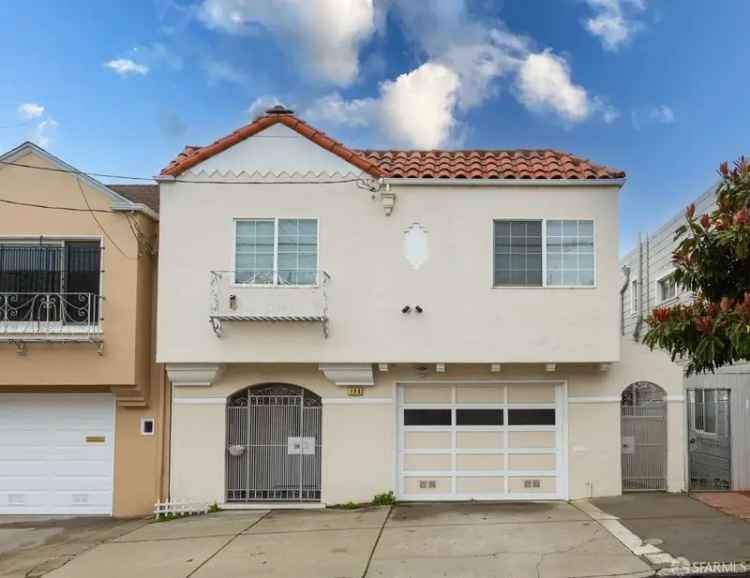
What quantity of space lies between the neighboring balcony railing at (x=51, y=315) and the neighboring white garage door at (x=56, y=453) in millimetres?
1568

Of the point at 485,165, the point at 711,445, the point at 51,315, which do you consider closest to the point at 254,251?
the point at 51,315

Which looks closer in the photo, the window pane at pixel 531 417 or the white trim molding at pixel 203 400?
the white trim molding at pixel 203 400

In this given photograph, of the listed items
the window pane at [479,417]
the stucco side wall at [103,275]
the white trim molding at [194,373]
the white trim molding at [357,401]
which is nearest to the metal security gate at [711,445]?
the window pane at [479,417]

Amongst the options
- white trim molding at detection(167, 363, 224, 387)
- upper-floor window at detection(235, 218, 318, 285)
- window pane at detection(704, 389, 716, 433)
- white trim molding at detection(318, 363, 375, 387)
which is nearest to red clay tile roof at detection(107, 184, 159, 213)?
upper-floor window at detection(235, 218, 318, 285)

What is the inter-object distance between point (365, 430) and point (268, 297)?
2.91m

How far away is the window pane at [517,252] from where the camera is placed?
1239cm

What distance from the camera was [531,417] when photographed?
1294cm

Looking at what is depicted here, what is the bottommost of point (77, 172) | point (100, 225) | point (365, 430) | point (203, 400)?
point (365, 430)

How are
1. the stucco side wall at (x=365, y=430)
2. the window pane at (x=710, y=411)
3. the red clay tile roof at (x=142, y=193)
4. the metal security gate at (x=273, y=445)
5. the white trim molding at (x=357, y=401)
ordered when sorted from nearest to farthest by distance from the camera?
1. the stucco side wall at (x=365, y=430)
2. the white trim molding at (x=357, y=401)
3. the metal security gate at (x=273, y=445)
4. the window pane at (x=710, y=411)
5. the red clay tile roof at (x=142, y=193)

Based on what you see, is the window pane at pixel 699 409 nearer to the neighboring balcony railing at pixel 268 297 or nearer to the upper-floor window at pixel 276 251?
the neighboring balcony railing at pixel 268 297

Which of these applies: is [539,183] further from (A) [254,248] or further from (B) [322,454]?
(B) [322,454]

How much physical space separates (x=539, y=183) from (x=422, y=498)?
19.3ft

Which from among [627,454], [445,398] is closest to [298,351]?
[445,398]

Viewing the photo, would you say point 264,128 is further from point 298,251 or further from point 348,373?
point 348,373
